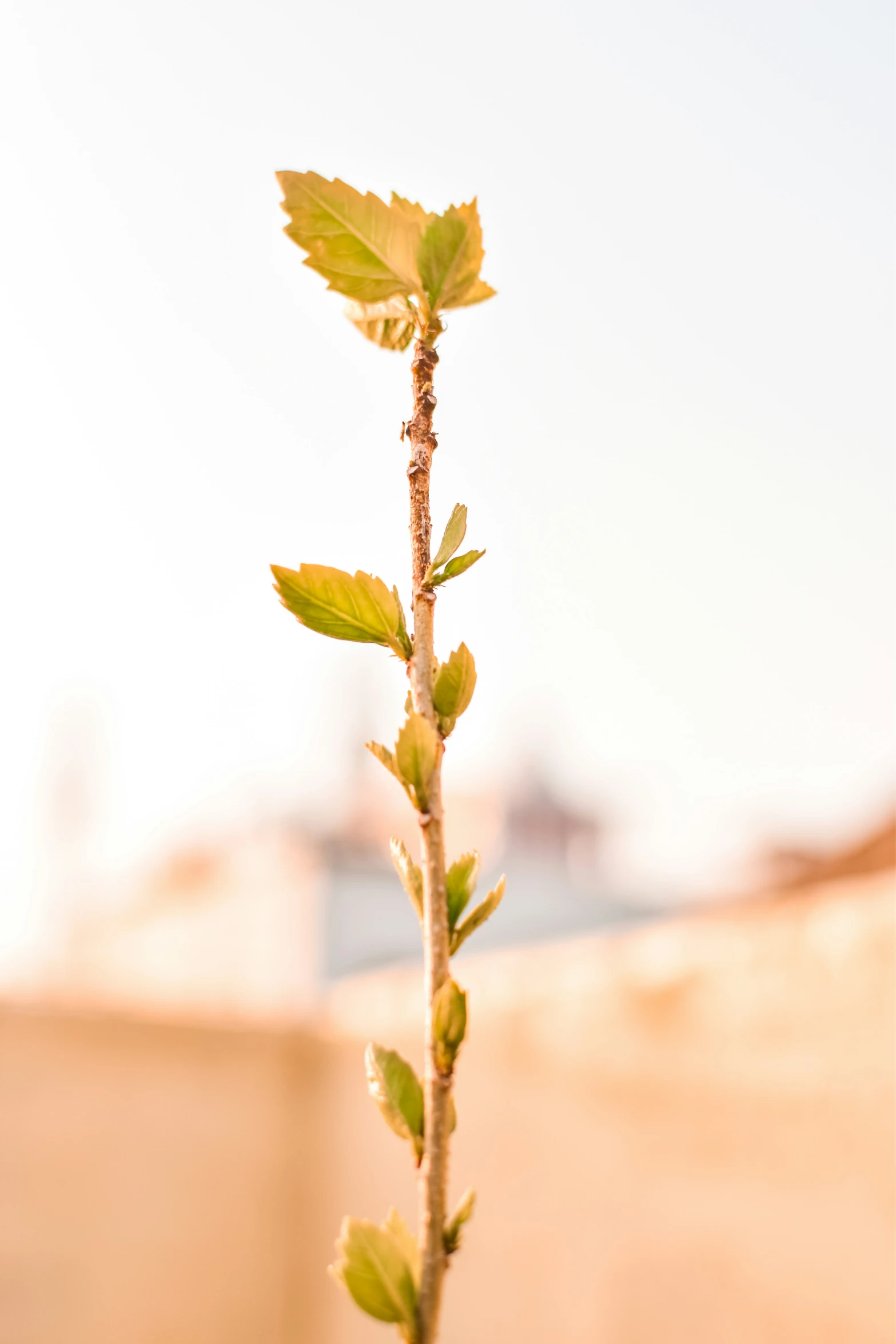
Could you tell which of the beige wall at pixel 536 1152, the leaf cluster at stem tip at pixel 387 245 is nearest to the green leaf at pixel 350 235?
the leaf cluster at stem tip at pixel 387 245

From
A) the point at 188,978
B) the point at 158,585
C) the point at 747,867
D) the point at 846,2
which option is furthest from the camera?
the point at 188,978

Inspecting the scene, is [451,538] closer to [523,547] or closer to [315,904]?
[523,547]

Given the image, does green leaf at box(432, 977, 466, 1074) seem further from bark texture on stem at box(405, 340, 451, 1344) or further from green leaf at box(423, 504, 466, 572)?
green leaf at box(423, 504, 466, 572)

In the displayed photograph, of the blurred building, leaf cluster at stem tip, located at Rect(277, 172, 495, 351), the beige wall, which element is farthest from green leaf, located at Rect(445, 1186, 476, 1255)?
the blurred building

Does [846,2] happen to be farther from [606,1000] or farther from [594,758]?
[594,758]

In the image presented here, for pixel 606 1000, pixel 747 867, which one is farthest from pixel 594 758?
pixel 606 1000

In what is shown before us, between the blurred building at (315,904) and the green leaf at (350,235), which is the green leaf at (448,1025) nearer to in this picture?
the green leaf at (350,235)
